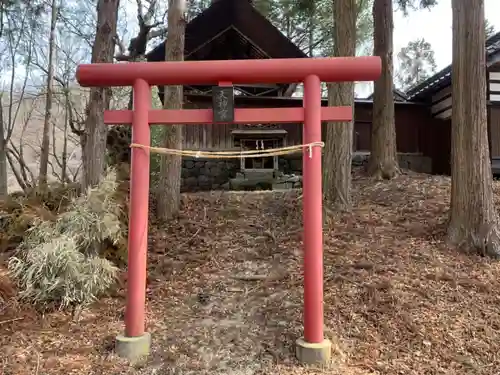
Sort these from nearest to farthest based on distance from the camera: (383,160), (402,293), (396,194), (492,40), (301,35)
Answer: (402,293)
(396,194)
(383,160)
(492,40)
(301,35)

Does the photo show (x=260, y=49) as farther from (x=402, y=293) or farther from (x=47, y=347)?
(x=47, y=347)

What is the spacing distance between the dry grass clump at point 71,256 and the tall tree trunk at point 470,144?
15.0 ft

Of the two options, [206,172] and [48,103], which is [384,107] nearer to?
[206,172]

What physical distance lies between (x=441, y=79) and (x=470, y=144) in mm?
8212

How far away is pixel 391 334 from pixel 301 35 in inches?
588

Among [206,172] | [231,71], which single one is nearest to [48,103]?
[206,172]

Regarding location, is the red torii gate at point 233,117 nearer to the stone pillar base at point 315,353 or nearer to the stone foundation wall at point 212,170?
the stone pillar base at point 315,353

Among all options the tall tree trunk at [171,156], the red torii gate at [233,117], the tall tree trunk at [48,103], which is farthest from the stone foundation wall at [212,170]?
the red torii gate at [233,117]

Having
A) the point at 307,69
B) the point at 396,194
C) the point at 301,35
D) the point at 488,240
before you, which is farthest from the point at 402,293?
the point at 301,35

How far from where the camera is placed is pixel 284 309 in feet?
15.3

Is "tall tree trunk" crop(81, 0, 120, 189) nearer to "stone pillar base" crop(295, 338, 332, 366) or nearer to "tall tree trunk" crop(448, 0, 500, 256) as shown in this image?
"stone pillar base" crop(295, 338, 332, 366)

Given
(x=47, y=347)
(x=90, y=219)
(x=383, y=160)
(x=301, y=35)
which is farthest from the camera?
(x=301, y=35)

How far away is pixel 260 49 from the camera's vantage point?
39.8 ft

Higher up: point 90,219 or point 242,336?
point 90,219
